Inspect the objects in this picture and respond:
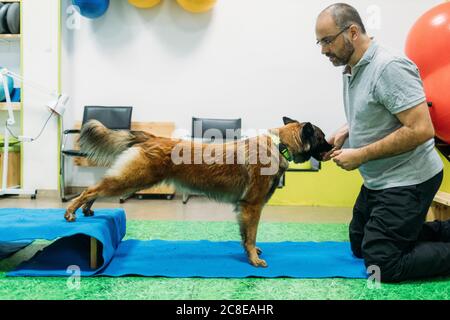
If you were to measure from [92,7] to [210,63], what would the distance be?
1.80 metres

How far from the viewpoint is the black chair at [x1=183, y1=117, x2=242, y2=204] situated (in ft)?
17.3

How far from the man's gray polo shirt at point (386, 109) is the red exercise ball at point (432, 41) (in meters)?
1.11

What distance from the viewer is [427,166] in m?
2.36

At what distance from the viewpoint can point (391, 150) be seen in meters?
2.27

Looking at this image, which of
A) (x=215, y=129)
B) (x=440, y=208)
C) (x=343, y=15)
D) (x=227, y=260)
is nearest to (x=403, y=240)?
(x=227, y=260)

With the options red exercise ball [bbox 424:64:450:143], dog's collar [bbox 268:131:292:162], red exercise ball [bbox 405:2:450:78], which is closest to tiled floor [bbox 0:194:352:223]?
red exercise ball [bbox 424:64:450:143]

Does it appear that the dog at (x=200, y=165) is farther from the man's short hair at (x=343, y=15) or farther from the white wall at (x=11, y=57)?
the white wall at (x=11, y=57)

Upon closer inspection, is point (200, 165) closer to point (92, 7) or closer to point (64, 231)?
point (64, 231)

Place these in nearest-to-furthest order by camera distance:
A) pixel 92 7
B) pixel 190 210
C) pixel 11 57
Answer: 1. pixel 190 210
2. pixel 92 7
3. pixel 11 57

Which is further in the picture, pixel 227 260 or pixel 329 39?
pixel 227 260

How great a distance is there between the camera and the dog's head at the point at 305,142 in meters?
2.84

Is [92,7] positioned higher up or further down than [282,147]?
higher up

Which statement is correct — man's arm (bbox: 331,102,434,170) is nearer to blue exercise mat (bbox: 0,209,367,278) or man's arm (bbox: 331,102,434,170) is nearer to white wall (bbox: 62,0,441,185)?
blue exercise mat (bbox: 0,209,367,278)


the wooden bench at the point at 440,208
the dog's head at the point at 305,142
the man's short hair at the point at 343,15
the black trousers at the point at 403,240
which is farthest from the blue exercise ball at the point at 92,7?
the wooden bench at the point at 440,208
